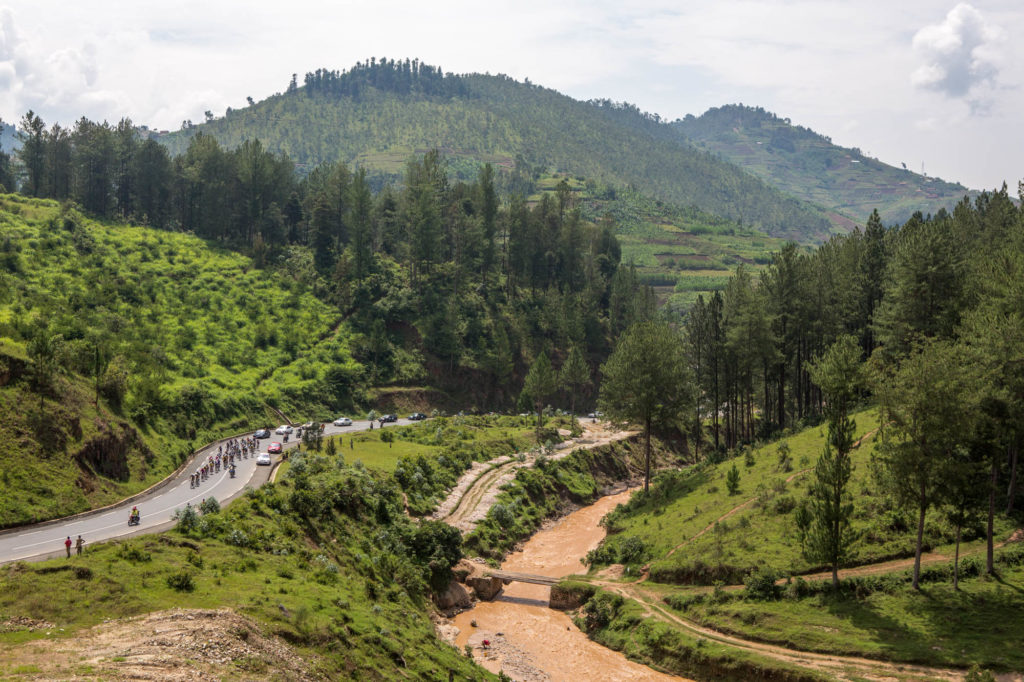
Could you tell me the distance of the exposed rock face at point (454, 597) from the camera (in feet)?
184

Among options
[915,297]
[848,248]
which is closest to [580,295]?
[848,248]

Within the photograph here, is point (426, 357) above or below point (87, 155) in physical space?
below

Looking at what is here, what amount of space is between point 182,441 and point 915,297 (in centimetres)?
7678

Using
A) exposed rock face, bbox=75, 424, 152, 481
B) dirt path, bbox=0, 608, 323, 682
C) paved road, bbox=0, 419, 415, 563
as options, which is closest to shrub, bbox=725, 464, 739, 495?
paved road, bbox=0, 419, 415, 563

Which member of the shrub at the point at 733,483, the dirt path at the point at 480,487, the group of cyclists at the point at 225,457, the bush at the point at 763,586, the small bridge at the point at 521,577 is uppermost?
the shrub at the point at 733,483

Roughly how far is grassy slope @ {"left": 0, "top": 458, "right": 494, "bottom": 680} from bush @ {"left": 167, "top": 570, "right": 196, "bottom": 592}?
0.32 metres

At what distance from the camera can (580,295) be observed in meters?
153

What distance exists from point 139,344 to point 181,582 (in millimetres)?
63901

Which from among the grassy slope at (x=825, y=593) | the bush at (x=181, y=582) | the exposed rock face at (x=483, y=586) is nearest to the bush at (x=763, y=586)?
the grassy slope at (x=825, y=593)

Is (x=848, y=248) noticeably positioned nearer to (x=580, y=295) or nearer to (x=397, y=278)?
(x=580, y=295)

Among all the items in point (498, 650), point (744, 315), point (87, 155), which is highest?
point (87, 155)

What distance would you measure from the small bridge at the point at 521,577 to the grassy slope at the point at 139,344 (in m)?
31.2

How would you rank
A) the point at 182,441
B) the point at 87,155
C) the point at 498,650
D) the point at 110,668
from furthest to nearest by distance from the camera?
the point at 87,155, the point at 182,441, the point at 498,650, the point at 110,668

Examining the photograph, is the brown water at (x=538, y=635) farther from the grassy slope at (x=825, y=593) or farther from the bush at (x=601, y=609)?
the grassy slope at (x=825, y=593)
